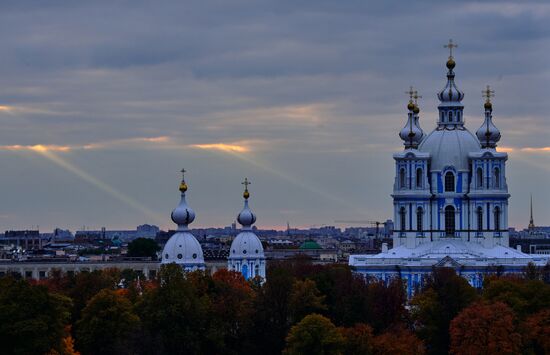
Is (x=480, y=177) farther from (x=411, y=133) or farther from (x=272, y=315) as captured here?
A: (x=272, y=315)

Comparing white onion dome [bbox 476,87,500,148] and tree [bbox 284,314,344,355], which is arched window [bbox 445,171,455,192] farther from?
tree [bbox 284,314,344,355]

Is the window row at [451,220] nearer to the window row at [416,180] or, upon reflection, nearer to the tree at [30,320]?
the window row at [416,180]

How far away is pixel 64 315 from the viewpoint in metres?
88.9

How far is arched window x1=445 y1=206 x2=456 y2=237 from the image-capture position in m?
129

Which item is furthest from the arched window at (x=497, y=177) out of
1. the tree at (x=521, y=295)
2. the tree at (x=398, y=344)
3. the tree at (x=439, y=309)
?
the tree at (x=398, y=344)

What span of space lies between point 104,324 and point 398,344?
42.5 ft

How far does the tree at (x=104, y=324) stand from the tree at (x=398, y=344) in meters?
10.1

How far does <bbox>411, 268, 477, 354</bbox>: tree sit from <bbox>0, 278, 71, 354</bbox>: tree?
16.1 m

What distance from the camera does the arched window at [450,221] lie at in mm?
128875

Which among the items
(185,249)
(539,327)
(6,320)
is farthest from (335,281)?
(185,249)

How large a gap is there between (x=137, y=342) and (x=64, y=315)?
10.3 feet

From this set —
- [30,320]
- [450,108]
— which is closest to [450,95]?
[450,108]

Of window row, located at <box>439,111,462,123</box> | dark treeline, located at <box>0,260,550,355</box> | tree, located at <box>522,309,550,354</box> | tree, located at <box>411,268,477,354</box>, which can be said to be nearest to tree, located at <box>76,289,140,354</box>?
dark treeline, located at <box>0,260,550,355</box>

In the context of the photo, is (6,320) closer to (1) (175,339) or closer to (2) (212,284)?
(1) (175,339)
